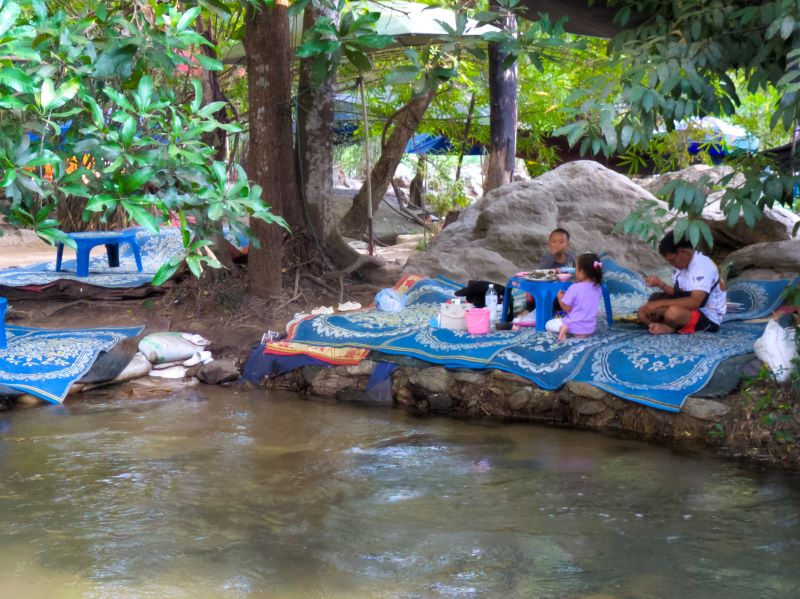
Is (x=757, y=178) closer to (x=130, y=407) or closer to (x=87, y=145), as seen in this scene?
(x=87, y=145)

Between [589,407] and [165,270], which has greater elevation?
[165,270]

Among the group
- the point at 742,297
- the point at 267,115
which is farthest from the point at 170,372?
the point at 742,297

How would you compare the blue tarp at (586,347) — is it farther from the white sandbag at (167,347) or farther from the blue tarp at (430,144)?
the blue tarp at (430,144)

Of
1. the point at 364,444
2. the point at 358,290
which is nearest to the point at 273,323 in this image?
the point at 358,290

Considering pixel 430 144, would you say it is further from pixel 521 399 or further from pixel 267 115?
pixel 521 399

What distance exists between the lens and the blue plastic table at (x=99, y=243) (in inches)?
384

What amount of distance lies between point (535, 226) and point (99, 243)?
473 centimetres

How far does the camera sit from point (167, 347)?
8.02 m

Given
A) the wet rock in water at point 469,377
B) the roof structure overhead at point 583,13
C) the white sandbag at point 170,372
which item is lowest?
the white sandbag at point 170,372

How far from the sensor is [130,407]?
7.26 m

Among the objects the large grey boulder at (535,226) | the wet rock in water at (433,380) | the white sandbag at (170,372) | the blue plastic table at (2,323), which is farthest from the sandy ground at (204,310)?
the wet rock in water at (433,380)

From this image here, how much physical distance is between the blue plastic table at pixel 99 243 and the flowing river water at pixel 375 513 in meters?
3.34

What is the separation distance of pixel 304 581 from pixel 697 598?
1716 millimetres

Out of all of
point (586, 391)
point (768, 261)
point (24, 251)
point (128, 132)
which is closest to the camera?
point (128, 132)
